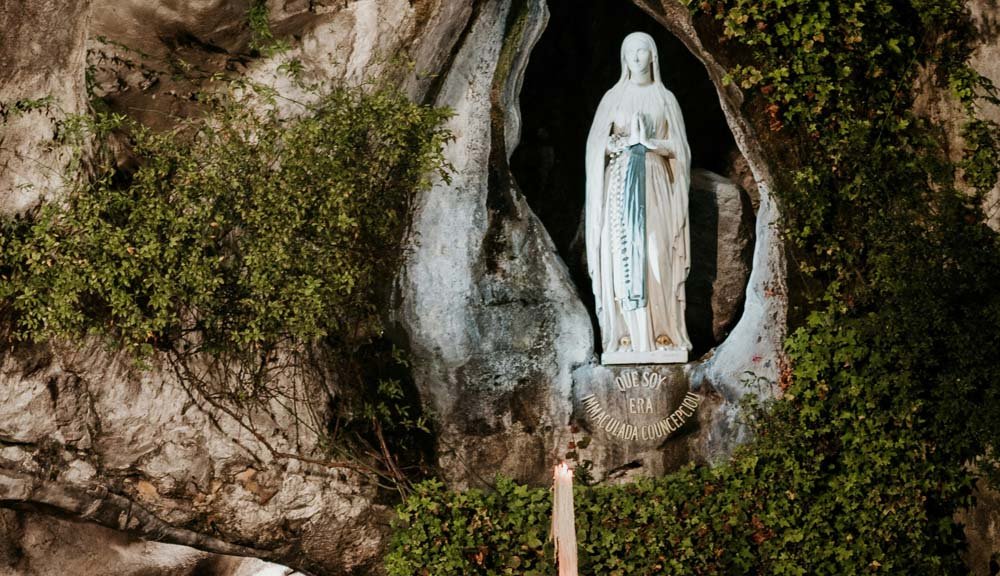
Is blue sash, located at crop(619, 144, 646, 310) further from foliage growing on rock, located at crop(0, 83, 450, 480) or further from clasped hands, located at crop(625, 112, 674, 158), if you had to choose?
foliage growing on rock, located at crop(0, 83, 450, 480)

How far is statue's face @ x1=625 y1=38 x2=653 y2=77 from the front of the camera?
7.98 metres

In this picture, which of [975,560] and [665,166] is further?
[665,166]

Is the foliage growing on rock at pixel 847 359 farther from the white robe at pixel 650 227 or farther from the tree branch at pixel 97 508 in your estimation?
the tree branch at pixel 97 508

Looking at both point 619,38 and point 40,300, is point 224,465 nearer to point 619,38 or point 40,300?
point 40,300

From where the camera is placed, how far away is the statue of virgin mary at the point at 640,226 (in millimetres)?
7668

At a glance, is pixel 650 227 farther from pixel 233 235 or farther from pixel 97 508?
pixel 97 508

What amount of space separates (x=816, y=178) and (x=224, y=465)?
3902 mm

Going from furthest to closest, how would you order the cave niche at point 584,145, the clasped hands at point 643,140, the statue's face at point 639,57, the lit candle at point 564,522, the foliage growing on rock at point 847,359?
1. the cave niche at point 584,145
2. the statue's face at point 639,57
3. the clasped hands at point 643,140
4. the foliage growing on rock at point 847,359
5. the lit candle at point 564,522

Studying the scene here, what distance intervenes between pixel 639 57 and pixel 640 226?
1115 mm

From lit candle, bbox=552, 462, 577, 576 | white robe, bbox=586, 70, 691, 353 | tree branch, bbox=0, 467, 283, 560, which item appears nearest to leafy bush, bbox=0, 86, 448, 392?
tree branch, bbox=0, 467, 283, 560

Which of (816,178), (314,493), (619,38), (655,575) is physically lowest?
(655,575)

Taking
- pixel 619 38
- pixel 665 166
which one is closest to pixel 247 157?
pixel 665 166

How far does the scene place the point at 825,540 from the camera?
722cm

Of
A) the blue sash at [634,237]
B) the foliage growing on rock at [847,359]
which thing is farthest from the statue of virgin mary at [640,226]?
the foliage growing on rock at [847,359]
